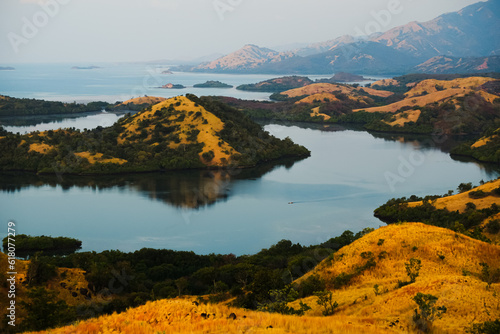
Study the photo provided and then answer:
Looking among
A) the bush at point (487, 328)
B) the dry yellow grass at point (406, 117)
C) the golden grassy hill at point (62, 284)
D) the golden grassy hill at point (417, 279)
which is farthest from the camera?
the dry yellow grass at point (406, 117)

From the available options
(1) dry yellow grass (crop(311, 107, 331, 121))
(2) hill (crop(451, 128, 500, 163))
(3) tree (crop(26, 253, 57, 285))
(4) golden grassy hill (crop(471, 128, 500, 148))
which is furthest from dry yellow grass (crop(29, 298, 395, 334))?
(1) dry yellow grass (crop(311, 107, 331, 121))

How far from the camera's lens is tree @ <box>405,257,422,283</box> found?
2811 cm

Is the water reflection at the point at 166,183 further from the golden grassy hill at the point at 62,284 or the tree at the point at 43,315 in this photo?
the tree at the point at 43,315

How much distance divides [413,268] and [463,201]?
3667 cm

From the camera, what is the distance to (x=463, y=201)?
6194 cm

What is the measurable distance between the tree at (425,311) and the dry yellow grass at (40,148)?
86420 millimetres

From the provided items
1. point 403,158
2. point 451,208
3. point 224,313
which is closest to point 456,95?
point 403,158

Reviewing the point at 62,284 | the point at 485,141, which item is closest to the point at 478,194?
the point at 62,284

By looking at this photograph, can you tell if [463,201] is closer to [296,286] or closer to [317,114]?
[296,286]

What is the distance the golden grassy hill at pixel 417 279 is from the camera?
22.2 metres

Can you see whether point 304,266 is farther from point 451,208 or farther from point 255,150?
point 255,150

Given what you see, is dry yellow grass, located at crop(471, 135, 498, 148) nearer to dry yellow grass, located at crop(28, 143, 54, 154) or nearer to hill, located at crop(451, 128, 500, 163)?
hill, located at crop(451, 128, 500, 163)

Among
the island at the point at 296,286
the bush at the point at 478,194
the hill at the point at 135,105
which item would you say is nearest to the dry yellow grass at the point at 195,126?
the bush at the point at 478,194

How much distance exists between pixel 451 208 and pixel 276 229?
21.8 meters
